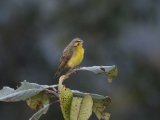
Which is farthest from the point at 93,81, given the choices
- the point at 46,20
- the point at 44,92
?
the point at 44,92

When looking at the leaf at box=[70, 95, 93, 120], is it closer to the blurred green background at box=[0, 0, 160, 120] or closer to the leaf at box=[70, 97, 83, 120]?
the leaf at box=[70, 97, 83, 120]

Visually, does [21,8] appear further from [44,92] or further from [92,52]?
[44,92]

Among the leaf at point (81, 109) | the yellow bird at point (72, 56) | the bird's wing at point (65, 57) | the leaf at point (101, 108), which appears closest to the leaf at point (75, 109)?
the leaf at point (81, 109)

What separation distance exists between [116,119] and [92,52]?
0.87 metres

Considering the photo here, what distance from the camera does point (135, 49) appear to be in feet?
29.7

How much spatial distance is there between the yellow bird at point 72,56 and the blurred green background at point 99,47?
5.94 m

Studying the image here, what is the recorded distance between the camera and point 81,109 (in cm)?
173

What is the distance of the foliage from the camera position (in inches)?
67.3

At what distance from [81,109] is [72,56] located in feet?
2.90

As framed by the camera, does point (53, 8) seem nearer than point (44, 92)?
No

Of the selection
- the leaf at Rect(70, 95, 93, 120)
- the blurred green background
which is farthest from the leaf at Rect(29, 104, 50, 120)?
the blurred green background

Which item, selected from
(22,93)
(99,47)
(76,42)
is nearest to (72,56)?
(76,42)

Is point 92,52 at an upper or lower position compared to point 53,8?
lower

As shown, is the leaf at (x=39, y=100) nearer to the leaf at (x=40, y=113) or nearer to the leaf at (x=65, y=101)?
the leaf at (x=40, y=113)
